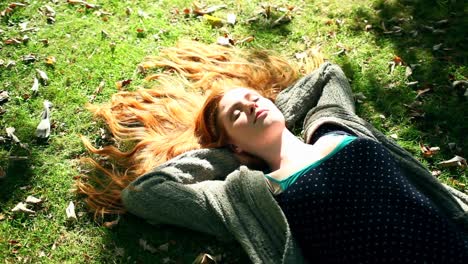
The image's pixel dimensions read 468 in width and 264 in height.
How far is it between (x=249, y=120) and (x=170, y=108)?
103 centimetres

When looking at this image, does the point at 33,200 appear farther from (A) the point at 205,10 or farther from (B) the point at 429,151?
(B) the point at 429,151

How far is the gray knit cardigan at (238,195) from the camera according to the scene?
11.9 feet

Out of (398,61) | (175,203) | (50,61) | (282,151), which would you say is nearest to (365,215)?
(282,151)

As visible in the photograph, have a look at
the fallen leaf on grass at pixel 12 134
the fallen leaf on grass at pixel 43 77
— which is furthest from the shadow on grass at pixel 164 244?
the fallen leaf on grass at pixel 43 77

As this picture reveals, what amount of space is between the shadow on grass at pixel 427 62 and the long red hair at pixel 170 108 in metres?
0.80

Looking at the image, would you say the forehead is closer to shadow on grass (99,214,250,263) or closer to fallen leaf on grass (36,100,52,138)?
shadow on grass (99,214,250,263)

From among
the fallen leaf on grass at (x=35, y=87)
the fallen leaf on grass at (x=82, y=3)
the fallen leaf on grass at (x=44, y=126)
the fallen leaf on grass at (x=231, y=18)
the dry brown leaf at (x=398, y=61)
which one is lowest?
the fallen leaf on grass at (x=44, y=126)

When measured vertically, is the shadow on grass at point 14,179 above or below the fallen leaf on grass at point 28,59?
below

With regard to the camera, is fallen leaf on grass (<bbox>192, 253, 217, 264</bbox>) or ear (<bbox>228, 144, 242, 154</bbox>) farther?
ear (<bbox>228, 144, 242, 154</bbox>)

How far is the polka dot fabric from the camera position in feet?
10.8

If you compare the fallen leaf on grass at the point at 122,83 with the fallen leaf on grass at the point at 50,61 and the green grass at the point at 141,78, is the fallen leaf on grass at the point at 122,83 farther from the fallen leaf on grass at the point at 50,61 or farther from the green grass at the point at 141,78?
the fallen leaf on grass at the point at 50,61

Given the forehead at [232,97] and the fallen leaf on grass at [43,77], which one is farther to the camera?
the fallen leaf on grass at [43,77]

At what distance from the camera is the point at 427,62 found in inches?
196

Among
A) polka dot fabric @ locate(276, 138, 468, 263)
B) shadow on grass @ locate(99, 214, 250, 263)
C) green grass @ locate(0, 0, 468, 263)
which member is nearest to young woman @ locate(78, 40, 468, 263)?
polka dot fabric @ locate(276, 138, 468, 263)
